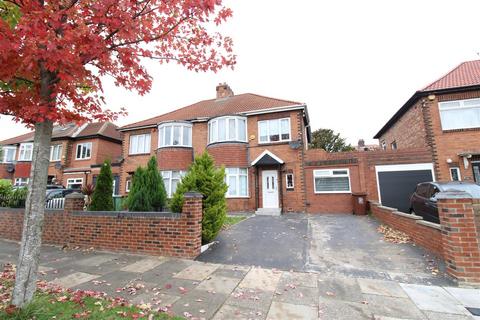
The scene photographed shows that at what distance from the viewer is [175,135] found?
54.6ft

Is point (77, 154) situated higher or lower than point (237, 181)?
higher

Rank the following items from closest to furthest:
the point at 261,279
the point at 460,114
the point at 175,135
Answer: the point at 261,279 → the point at 460,114 → the point at 175,135

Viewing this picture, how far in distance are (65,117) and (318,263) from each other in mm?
5795

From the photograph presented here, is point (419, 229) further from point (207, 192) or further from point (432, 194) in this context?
point (207, 192)

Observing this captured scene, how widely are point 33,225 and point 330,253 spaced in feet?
20.1

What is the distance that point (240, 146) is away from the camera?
49.0ft

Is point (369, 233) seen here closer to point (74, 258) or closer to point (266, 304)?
point (266, 304)

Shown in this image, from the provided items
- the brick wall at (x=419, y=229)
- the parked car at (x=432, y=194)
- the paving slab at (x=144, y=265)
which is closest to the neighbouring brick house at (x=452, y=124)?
the parked car at (x=432, y=194)

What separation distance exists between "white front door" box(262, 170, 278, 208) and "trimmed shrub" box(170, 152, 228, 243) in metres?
7.37

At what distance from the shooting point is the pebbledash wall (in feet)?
19.5

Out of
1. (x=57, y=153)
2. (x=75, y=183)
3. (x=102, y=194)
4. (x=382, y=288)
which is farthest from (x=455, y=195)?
(x=57, y=153)

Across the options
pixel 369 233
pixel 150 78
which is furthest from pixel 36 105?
pixel 369 233

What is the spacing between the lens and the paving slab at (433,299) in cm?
338

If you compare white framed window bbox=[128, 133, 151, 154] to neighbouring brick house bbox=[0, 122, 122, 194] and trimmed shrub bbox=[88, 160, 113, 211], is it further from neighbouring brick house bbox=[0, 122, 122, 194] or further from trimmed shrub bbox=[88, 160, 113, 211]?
trimmed shrub bbox=[88, 160, 113, 211]
